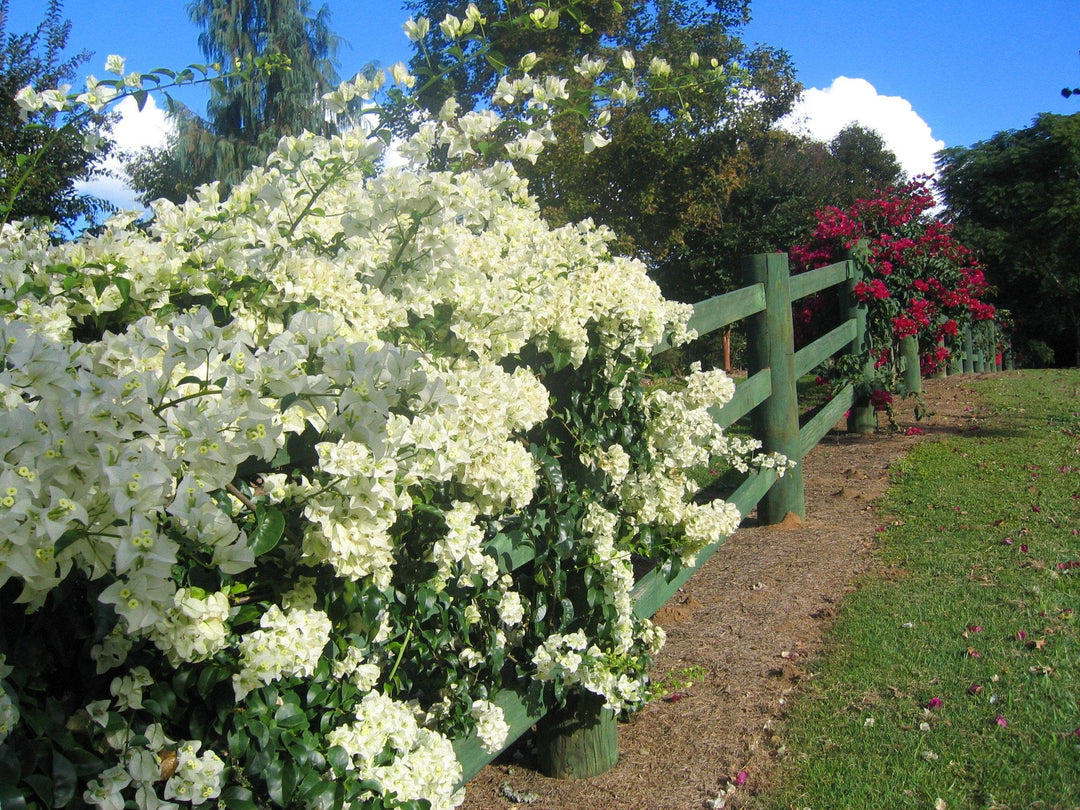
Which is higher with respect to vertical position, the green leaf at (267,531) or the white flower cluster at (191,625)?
the green leaf at (267,531)

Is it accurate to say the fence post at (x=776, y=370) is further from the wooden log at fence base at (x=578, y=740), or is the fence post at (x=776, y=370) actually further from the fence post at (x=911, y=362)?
the fence post at (x=911, y=362)

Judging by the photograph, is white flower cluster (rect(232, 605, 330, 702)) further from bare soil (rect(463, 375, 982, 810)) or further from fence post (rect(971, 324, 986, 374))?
fence post (rect(971, 324, 986, 374))

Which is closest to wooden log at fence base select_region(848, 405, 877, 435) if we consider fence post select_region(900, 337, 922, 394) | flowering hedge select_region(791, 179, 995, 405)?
flowering hedge select_region(791, 179, 995, 405)

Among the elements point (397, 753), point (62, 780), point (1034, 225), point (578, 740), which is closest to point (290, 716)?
point (397, 753)

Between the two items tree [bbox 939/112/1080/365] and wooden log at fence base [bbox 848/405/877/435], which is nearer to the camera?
wooden log at fence base [bbox 848/405/877/435]

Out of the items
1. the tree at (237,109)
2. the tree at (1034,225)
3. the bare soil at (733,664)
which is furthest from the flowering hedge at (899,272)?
the tree at (237,109)

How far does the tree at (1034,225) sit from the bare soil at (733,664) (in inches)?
665

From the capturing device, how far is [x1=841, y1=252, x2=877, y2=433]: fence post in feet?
24.6

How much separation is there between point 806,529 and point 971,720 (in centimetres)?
223

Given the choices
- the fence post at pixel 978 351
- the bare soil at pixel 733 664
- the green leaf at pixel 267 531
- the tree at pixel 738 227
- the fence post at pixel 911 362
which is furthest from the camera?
the tree at pixel 738 227

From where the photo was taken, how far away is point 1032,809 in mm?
2443

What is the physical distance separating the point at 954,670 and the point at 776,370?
2.14 meters

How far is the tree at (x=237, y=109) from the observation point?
78.4 ft

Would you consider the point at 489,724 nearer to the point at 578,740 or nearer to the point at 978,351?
the point at 578,740
